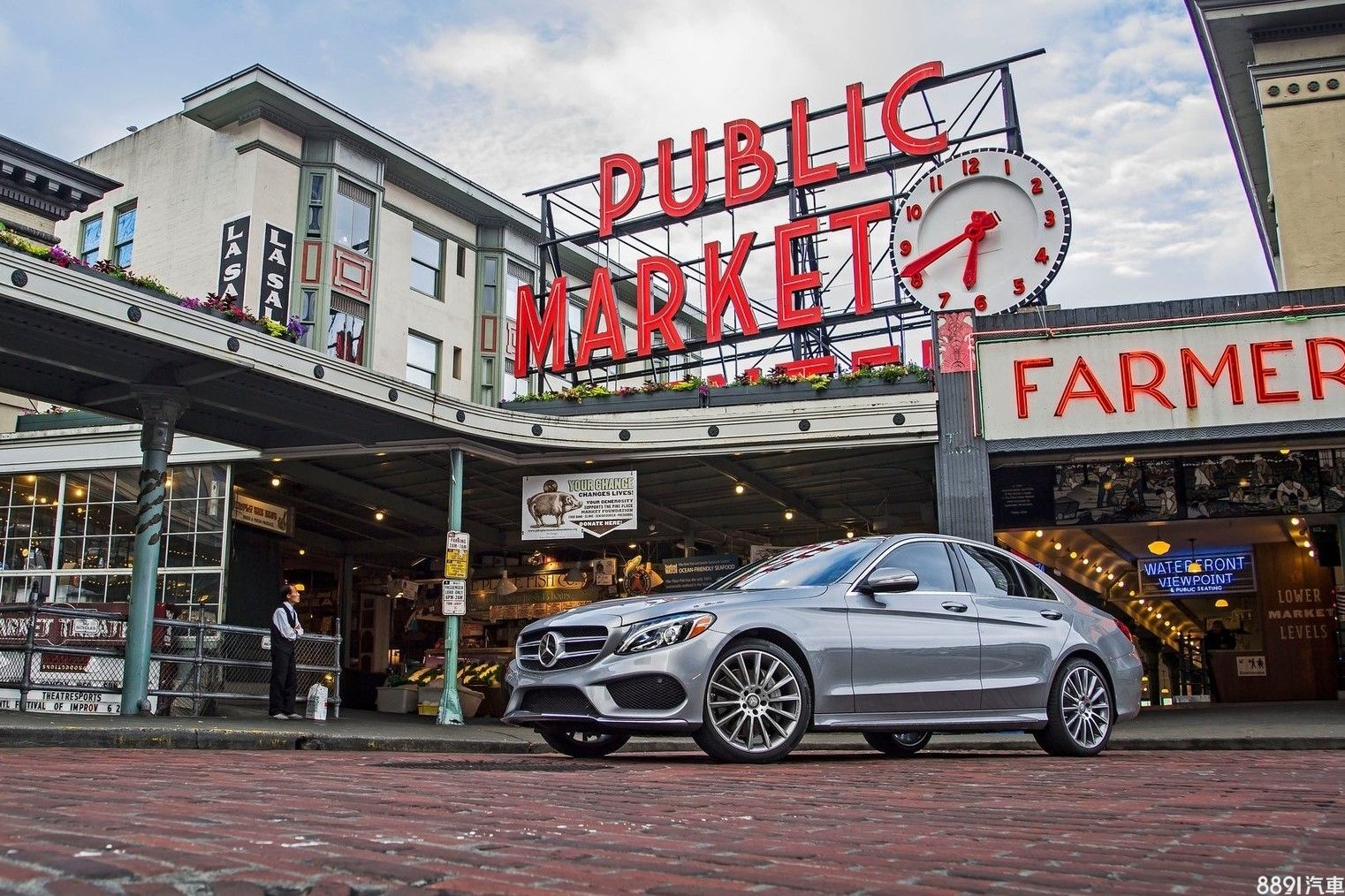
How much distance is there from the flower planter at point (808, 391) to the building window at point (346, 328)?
1323 centimetres

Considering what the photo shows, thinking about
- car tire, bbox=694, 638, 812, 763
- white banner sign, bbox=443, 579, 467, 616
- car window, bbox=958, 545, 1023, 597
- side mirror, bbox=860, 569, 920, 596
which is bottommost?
car tire, bbox=694, 638, 812, 763

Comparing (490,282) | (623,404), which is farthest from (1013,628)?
(490,282)

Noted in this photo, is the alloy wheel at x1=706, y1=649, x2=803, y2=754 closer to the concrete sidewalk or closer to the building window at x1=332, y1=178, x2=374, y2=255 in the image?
the concrete sidewalk

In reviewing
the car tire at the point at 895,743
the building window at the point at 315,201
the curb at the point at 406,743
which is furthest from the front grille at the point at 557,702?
the building window at the point at 315,201

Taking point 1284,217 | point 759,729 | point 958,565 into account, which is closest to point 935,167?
point 1284,217

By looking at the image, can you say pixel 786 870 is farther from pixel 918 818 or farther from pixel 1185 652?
pixel 1185 652

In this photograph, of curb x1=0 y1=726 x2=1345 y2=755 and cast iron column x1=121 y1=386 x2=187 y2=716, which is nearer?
curb x1=0 y1=726 x2=1345 y2=755

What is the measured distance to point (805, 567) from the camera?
8.40 metres

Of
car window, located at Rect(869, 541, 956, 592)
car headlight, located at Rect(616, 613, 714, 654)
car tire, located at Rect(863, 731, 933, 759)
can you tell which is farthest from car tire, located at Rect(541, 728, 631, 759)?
car window, located at Rect(869, 541, 956, 592)

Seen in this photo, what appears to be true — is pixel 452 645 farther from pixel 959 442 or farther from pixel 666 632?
pixel 666 632

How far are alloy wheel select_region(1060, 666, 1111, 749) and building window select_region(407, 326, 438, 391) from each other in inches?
920

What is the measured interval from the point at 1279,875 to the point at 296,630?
551 inches

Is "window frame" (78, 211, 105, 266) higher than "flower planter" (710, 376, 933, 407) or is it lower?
higher

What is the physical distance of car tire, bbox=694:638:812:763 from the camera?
7438mm
